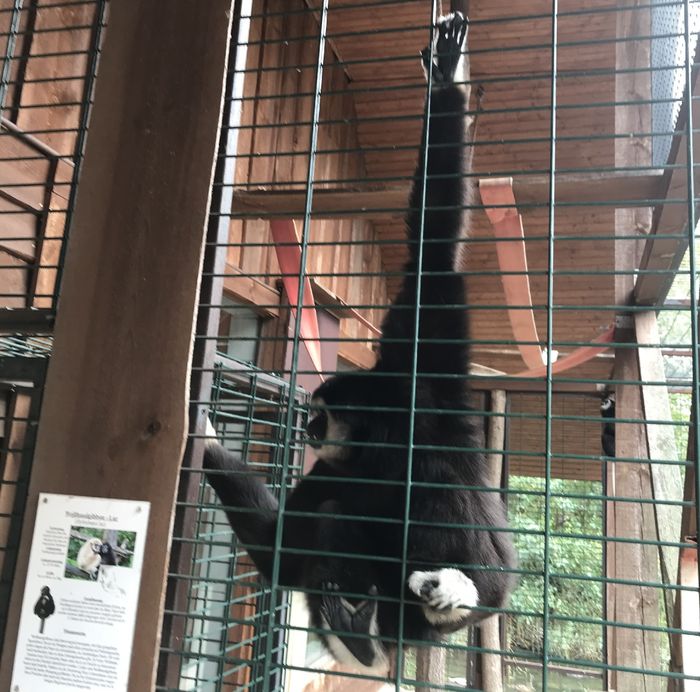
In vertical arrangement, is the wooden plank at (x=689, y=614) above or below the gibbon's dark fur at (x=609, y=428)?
below

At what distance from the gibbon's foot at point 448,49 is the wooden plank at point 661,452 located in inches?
61.1

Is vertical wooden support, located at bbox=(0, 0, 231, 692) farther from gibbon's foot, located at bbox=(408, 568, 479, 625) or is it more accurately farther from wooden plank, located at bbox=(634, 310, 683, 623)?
wooden plank, located at bbox=(634, 310, 683, 623)

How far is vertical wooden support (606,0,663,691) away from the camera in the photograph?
358 cm

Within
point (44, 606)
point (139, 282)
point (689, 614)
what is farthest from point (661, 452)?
point (44, 606)

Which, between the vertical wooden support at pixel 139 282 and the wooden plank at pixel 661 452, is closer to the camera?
the vertical wooden support at pixel 139 282

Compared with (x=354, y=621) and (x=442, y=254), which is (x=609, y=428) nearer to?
(x=442, y=254)

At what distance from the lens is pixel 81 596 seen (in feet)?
4.52

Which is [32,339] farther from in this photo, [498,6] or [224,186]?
[498,6]

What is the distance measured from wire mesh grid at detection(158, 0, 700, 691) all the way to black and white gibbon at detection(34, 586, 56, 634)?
29 cm

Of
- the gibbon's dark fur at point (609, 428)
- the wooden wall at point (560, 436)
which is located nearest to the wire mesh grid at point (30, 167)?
the gibbon's dark fur at point (609, 428)

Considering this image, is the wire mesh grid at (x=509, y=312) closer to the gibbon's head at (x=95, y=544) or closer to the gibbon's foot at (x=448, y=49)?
the gibbon's foot at (x=448, y=49)

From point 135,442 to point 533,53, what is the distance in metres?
7.02

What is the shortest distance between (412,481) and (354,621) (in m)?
0.54

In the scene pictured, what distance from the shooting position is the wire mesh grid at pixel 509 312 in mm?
1469
